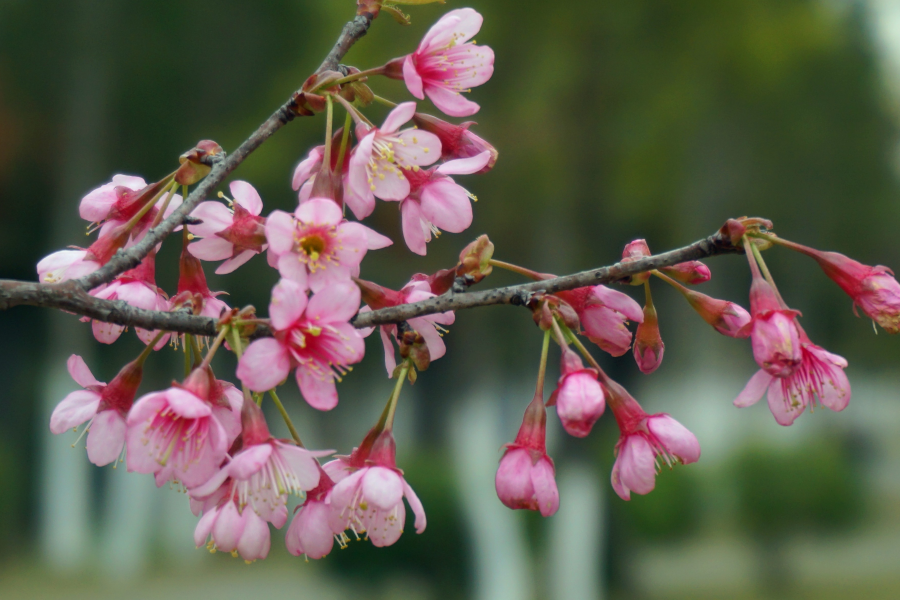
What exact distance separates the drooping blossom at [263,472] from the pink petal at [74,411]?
134mm

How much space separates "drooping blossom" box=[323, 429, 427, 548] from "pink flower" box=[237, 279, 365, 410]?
0.08m

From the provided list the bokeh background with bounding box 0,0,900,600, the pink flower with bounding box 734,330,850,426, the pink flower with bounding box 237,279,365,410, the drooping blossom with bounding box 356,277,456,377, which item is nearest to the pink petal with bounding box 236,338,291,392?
the pink flower with bounding box 237,279,365,410

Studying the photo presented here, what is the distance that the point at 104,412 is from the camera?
631 millimetres

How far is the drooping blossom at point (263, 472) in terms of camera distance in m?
0.52

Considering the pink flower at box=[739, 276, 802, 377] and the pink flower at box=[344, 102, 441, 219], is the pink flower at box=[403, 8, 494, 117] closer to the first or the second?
the pink flower at box=[344, 102, 441, 219]

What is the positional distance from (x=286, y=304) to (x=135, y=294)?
0.75 feet

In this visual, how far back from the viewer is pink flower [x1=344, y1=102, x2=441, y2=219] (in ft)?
2.01

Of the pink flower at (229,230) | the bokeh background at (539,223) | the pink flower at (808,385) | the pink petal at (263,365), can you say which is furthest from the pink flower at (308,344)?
the bokeh background at (539,223)

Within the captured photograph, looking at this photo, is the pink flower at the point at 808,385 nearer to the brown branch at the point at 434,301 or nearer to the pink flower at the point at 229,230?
the brown branch at the point at 434,301

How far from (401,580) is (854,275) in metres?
5.32

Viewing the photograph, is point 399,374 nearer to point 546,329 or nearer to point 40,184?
point 546,329

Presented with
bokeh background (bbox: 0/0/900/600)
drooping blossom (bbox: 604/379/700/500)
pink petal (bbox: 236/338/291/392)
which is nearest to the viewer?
pink petal (bbox: 236/338/291/392)

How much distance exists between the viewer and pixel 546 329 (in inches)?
23.2

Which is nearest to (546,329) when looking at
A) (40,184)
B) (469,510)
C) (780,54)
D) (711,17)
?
(469,510)
